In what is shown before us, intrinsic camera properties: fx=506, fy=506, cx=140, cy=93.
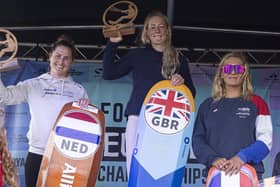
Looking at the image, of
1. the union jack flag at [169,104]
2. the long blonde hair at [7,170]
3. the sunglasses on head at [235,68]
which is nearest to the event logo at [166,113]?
the union jack flag at [169,104]

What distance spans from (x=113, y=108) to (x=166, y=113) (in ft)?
5.63

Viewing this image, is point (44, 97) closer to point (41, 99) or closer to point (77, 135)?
point (41, 99)

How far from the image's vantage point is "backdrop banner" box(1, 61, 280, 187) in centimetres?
426

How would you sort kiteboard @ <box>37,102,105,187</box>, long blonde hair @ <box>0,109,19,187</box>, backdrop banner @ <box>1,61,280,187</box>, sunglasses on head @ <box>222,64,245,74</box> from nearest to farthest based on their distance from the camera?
1. long blonde hair @ <box>0,109,19,187</box>
2. sunglasses on head @ <box>222,64,245,74</box>
3. kiteboard @ <box>37,102,105,187</box>
4. backdrop banner @ <box>1,61,280,187</box>

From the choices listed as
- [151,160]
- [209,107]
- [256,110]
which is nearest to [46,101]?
[151,160]

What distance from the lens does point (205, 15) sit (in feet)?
14.5

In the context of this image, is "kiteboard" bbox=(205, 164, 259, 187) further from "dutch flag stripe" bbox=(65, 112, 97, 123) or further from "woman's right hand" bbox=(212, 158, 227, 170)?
"dutch flag stripe" bbox=(65, 112, 97, 123)

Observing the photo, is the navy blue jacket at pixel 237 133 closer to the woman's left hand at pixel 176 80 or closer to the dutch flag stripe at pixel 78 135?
the woman's left hand at pixel 176 80

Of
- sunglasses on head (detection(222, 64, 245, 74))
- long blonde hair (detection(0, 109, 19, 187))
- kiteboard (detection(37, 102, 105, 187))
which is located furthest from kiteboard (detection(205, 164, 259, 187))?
long blonde hair (detection(0, 109, 19, 187))

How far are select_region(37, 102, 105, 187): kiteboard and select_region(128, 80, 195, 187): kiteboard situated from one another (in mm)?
217

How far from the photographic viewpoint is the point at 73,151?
8.79ft

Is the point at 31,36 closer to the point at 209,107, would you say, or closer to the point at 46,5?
the point at 46,5

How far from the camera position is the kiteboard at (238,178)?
238 centimetres

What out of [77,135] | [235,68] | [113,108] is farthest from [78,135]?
[113,108]
